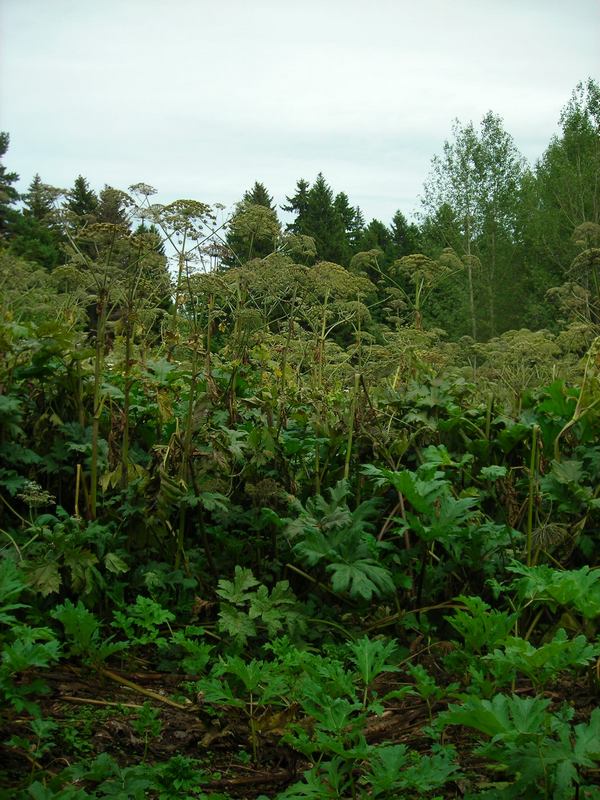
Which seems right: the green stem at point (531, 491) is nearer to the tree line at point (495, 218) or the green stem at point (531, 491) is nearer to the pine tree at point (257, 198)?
the pine tree at point (257, 198)

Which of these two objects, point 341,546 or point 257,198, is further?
point 257,198

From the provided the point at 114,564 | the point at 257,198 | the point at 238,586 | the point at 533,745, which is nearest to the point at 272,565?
the point at 238,586

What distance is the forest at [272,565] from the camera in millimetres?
2471

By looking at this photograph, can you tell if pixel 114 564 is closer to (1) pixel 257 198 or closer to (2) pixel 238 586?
(2) pixel 238 586

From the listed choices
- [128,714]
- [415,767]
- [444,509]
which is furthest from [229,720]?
[444,509]

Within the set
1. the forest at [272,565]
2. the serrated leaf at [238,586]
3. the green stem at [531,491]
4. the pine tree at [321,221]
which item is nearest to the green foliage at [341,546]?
the forest at [272,565]

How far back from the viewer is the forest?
2.47 metres

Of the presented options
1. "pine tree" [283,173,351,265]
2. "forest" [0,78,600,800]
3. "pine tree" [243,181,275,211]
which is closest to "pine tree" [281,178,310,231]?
"pine tree" [283,173,351,265]

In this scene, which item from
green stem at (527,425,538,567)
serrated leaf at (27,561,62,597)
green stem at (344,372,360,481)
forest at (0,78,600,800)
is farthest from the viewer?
green stem at (344,372,360,481)

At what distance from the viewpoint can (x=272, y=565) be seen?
368cm

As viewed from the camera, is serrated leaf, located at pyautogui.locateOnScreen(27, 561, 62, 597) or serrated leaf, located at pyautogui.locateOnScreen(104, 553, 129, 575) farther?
serrated leaf, located at pyautogui.locateOnScreen(104, 553, 129, 575)

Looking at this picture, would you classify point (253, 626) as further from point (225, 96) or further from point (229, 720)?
point (225, 96)

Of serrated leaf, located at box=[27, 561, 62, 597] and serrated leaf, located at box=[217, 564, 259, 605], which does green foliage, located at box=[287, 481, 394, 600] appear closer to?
serrated leaf, located at box=[217, 564, 259, 605]

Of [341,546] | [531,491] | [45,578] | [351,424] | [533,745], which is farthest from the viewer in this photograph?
[351,424]
